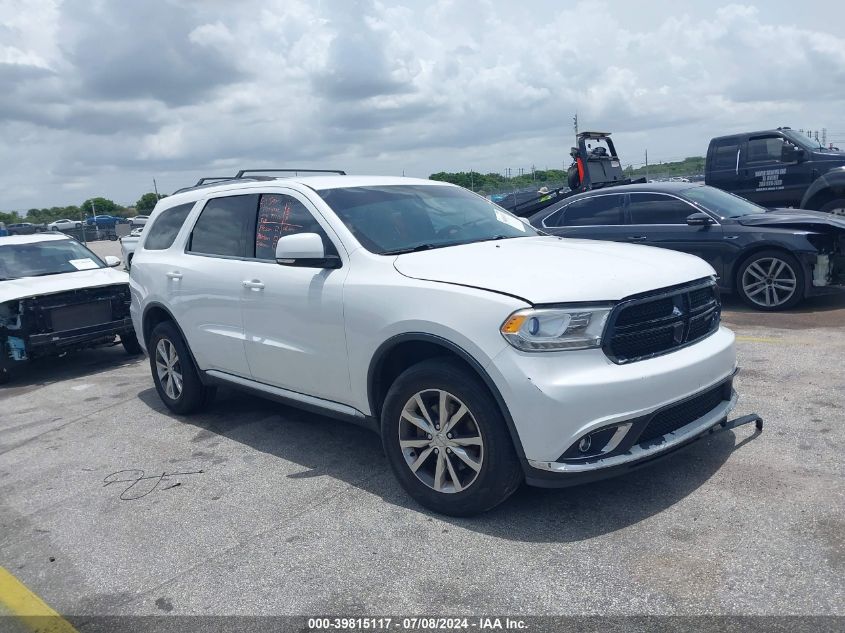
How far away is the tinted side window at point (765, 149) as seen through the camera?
12500mm

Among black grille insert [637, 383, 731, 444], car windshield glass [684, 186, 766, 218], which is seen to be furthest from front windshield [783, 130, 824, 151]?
black grille insert [637, 383, 731, 444]

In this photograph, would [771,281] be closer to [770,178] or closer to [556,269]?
[770,178]

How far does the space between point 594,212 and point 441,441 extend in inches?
261

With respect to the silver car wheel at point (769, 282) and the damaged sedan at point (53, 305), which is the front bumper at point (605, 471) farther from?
the damaged sedan at point (53, 305)

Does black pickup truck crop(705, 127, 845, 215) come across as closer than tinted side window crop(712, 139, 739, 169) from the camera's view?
Yes

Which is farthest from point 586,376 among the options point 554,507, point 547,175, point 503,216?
point 547,175

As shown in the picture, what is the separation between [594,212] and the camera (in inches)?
380

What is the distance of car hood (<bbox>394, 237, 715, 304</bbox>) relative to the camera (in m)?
3.49

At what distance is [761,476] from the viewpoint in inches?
157

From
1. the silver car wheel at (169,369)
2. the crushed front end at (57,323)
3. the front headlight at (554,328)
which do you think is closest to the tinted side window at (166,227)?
the silver car wheel at (169,369)

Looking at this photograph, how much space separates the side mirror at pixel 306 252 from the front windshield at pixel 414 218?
236mm

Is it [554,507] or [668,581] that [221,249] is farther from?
[668,581]

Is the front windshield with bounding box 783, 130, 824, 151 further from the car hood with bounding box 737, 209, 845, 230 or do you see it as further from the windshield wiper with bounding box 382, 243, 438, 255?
the windshield wiper with bounding box 382, 243, 438, 255

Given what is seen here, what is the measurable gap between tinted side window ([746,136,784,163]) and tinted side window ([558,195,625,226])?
4573mm
